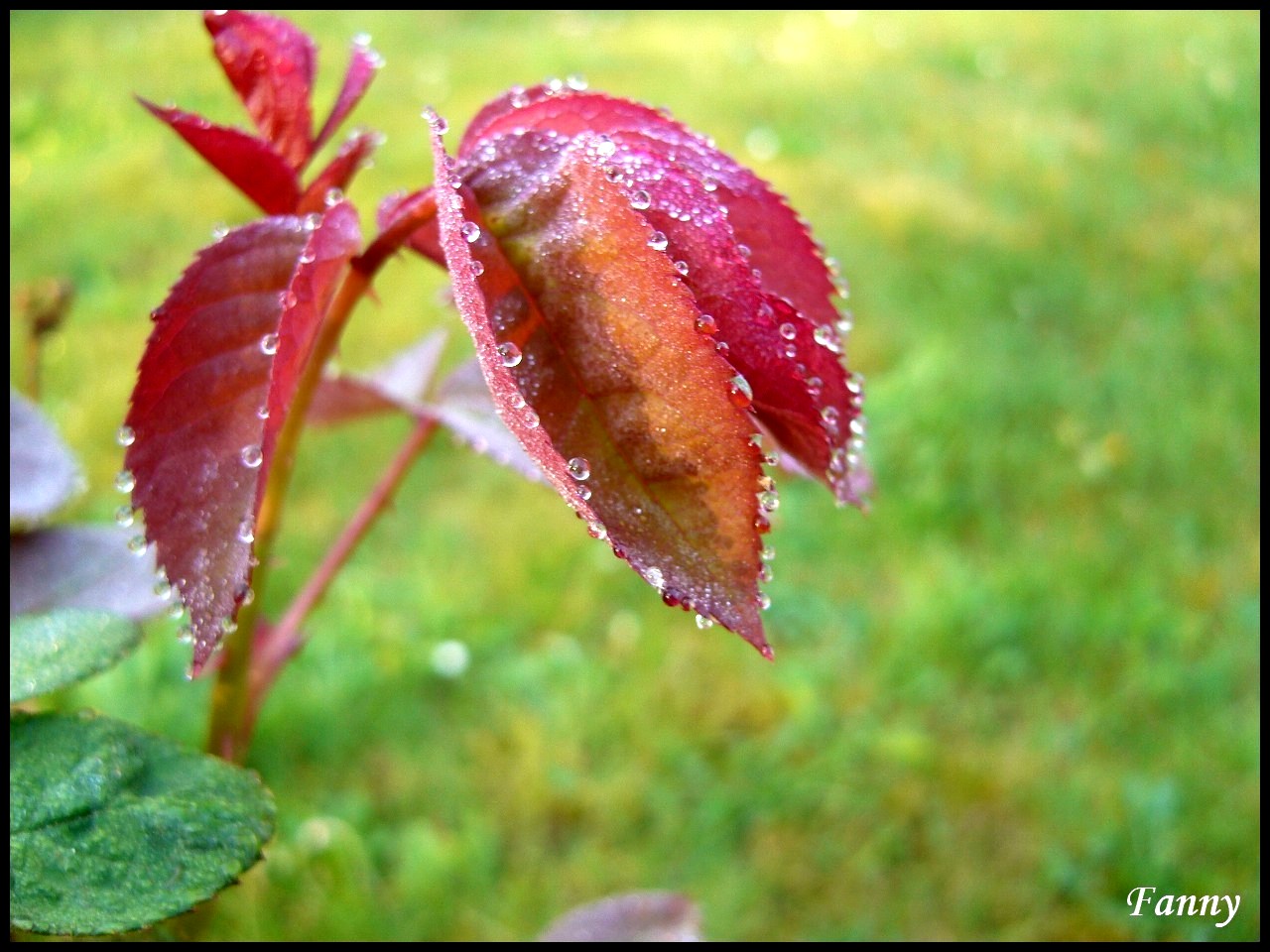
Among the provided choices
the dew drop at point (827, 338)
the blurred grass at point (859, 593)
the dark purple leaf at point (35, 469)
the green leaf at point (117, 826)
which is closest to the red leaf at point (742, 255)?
the dew drop at point (827, 338)

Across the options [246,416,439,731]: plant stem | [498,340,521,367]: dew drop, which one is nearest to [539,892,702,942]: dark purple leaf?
[246,416,439,731]: plant stem

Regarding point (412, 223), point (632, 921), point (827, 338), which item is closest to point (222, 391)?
point (412, 223)

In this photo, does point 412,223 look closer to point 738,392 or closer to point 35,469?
point 738,392

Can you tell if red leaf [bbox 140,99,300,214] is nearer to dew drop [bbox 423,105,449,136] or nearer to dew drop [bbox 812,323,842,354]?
dew drop [bbox 423,105,449,136]

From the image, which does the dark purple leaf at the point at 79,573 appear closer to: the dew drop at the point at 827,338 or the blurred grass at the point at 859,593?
the dew drop at the point at 827,338

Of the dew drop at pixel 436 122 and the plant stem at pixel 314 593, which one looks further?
the plant stem at pixel 314 593

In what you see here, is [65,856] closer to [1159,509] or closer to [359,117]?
[1159,509]
